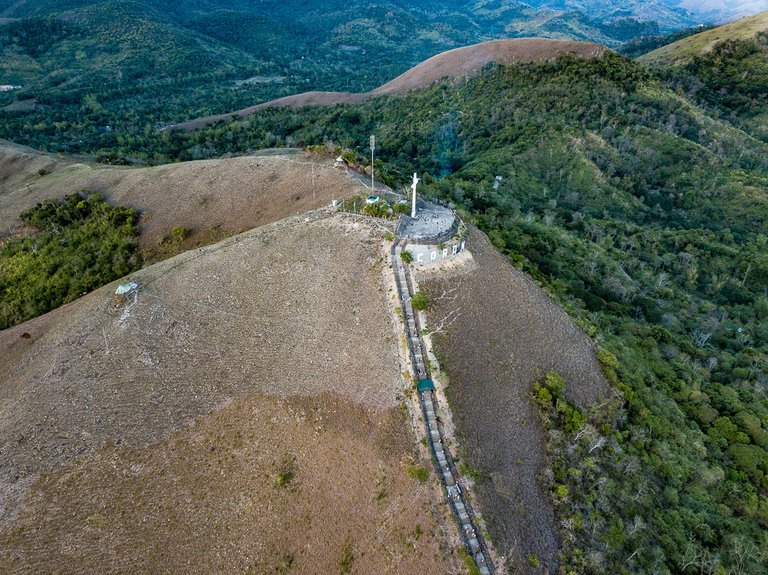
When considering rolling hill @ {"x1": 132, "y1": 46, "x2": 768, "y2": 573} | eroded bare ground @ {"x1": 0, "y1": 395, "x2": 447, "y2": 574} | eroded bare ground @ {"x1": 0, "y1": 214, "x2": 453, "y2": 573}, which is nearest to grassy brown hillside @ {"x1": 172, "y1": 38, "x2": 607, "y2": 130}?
rolling hill @ {"x1": 132, "y1": 46, "x2": 768, "y2": 573}

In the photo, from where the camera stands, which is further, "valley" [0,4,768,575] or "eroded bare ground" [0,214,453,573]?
"valley" [0,4,768,575]

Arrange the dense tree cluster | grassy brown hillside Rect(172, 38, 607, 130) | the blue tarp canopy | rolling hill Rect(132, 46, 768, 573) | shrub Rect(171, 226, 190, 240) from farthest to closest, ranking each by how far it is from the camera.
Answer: grassy brown hillside Rect(172, 38, 607, 130) → shrub Rect(171, 226, 190, 240) → the dense tree cluster → rolling hill Rect(132, 46, 768, 573) → the blue tarp canopy

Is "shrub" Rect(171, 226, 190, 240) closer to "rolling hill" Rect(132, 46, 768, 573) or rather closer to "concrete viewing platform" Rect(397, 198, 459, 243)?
"rolling hill" Rect(132, 46, 768, 573)


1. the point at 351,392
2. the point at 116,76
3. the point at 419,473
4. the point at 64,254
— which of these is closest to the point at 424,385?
the point at 351,392

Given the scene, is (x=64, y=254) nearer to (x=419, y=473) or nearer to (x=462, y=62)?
(x=419, y=473)

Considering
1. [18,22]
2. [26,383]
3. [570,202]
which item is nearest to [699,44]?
[570,202]

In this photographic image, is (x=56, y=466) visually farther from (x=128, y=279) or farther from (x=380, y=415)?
(x=380, y=415)

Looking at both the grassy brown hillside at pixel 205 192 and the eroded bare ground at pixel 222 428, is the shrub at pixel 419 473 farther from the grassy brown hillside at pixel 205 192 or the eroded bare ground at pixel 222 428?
the grassy brown hillside at pixel 205 192
